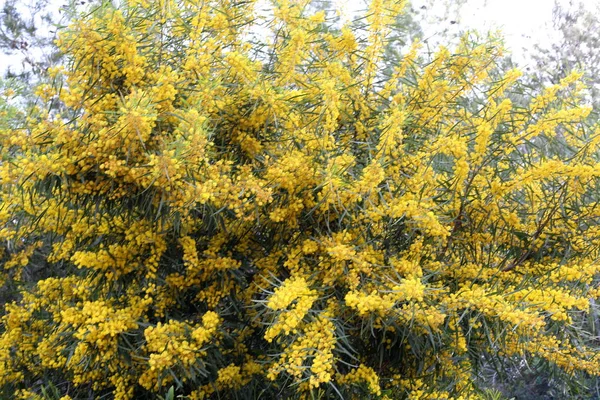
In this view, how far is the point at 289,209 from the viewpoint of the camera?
3.40m

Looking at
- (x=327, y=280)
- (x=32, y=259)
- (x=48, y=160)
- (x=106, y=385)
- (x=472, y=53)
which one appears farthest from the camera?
(x=32, y=259)

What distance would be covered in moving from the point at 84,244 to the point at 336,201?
143 centimetres

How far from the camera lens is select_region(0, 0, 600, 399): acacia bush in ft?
9.69

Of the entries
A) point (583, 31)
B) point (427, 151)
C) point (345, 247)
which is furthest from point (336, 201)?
point (583, 31)

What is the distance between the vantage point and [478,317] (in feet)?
10.1

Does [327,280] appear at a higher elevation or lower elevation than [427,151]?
lower

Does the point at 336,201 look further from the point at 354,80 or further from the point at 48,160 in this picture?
the point at 48,160

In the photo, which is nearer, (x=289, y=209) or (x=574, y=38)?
(x=289, y=209)

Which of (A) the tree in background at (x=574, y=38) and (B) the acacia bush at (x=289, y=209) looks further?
(A) the tree in background at (x=574, y=38)

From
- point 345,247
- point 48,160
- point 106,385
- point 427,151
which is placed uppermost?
point 48,160

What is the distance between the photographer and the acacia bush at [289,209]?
2.95 m

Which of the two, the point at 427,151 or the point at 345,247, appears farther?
the point at 427,151

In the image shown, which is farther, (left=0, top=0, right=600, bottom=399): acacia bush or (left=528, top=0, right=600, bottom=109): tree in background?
(left=528, top=0, right=600, bottom=109): tree in background

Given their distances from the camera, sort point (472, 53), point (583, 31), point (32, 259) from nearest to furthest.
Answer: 1. point (472, 53)
2. point (32, 259)
3. point (583, 31)
